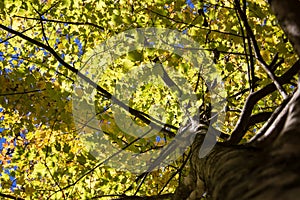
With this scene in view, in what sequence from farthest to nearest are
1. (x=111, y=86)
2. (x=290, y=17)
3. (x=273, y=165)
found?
(x=111, y=86) < (x=290, y=17) < (x=273, y=165)

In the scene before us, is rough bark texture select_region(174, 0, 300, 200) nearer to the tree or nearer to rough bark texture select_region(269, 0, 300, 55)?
rough bark texture select_region(269, 0, 300, 55)

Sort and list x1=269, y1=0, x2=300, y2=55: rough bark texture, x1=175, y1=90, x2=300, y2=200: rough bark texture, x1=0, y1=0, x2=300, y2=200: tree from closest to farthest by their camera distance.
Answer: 1. x1=175, y1=90, x2=300, y2=200: rough bark texture
2. x1=269, y1=0, x2=300, y2=55: rough bark texture
3. x1=0, y1=0, x2=300, y2=200: tree

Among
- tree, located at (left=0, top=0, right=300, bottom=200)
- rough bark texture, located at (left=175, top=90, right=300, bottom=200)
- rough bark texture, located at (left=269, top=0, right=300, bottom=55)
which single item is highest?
tree, located at (left=0, top=0, right=300, bottom=200)

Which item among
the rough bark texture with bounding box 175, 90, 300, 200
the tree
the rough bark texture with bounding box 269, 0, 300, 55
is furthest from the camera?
the tree

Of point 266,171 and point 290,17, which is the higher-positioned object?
point 290,17

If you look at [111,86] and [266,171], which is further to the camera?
[111,86]

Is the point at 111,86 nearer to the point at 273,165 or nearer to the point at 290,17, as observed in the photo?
the point at 290,17

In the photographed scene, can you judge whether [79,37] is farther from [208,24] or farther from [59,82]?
[208,24]

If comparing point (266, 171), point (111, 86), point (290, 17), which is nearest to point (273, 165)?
point (266, 171)

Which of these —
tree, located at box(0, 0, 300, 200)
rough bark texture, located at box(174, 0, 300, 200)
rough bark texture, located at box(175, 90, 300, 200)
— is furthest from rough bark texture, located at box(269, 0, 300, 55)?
tree, located at box(0, 0, 300, 200)

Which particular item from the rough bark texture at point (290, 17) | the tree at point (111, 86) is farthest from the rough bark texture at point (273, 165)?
the tree at point (111, 86)

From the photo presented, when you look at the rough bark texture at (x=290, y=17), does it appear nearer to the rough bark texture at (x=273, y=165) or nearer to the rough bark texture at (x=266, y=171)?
the rough bark texture at (x=273, y=165)

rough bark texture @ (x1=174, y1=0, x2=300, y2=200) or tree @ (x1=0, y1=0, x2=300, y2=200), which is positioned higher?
tree @ (x1=0, y1=0, x2=300, y2=200)

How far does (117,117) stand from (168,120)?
0.92 meters
